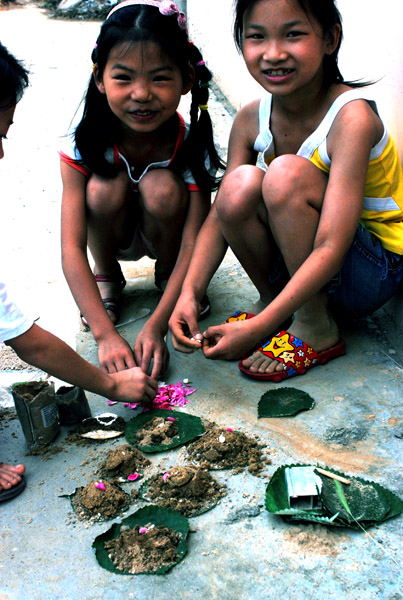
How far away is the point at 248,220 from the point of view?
7.09 feet

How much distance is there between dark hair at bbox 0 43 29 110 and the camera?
178 cm

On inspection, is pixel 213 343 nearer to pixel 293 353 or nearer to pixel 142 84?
pixel 293 353

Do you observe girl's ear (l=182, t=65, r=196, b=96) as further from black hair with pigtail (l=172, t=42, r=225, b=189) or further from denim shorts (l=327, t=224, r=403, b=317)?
denim shorts (l=327, t=224, r=403, b=317)

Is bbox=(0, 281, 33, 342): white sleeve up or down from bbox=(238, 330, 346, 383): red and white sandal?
up

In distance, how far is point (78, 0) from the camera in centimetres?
1079

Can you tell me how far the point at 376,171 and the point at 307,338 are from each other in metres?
0.60

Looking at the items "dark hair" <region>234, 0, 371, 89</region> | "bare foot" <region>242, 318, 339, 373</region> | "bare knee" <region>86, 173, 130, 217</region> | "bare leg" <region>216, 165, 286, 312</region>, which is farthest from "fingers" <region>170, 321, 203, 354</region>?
"dark hair" <region>234, 0, 371, 89</region>

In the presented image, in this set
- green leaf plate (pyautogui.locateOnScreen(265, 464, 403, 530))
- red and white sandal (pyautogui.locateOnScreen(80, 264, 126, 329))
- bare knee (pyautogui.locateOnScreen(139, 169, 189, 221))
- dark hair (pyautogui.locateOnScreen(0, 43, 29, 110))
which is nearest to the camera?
green leaf plate (pyautogui.locateOnScreen(265, 464, 403, 530))

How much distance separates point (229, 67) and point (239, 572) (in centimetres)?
462

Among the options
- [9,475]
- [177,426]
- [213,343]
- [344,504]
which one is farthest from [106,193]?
[344,504]

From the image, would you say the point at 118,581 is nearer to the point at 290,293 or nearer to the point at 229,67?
the point at 290,293

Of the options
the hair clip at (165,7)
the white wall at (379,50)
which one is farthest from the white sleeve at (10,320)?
the white wall at (379,50)

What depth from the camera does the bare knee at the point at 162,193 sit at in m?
2.36

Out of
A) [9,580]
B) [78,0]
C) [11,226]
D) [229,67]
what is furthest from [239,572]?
[78,0]
